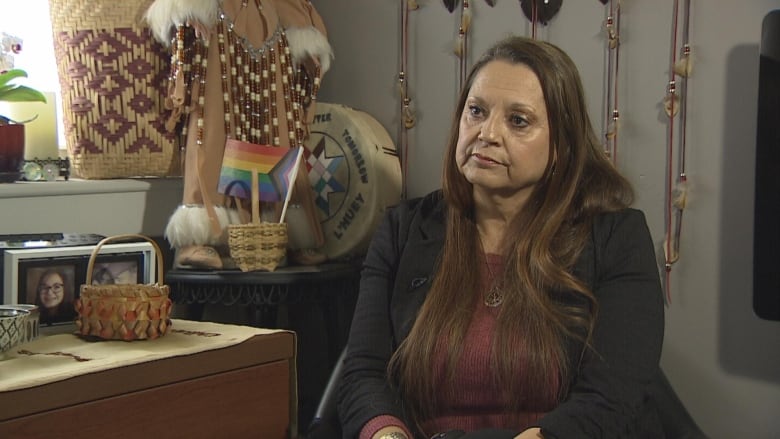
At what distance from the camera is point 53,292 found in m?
1.61

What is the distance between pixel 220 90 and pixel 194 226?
33cm

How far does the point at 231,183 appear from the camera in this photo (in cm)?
213

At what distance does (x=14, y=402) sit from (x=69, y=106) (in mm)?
1107

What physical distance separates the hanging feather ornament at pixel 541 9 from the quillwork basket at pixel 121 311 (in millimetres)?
1159

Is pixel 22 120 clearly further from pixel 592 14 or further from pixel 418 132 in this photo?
pixel 592 14

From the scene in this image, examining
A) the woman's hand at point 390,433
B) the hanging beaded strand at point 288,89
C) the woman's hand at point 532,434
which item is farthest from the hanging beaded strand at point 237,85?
the woman's hand at point 532,434

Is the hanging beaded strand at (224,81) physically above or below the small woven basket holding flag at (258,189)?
above

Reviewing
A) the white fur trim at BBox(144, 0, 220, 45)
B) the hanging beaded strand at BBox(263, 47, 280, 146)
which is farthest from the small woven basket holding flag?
the white fur trim at BBox(144, 0, 220, 45)

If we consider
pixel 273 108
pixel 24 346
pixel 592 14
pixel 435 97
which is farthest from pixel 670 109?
pixel 24 346

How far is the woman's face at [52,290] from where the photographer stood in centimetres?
159

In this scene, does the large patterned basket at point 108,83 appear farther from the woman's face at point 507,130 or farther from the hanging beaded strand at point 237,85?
the woman's face at point 507,130

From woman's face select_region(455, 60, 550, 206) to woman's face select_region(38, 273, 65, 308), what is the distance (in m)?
0.74

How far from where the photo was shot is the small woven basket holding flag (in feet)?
6.82

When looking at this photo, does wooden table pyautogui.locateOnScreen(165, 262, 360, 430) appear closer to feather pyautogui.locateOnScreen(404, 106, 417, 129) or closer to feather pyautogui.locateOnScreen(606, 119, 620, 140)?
feather pyautogui.locateOnScreen(404, 106, 417, 129)
